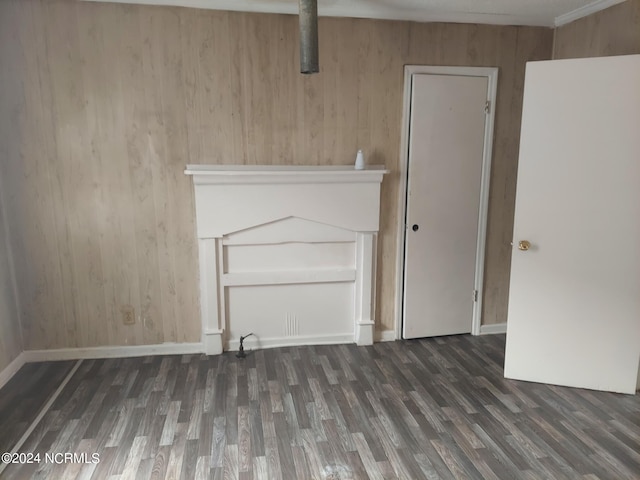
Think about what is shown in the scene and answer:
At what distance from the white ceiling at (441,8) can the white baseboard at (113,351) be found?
2.36m

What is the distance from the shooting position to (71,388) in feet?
9.51

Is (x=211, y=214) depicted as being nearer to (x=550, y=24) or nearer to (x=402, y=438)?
(x=402, y=438)

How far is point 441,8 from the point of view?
10.2ft

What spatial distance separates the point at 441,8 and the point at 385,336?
242cm

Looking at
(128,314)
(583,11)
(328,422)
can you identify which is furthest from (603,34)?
(128,314)

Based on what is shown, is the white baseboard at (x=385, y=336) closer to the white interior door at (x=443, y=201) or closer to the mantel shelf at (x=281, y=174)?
the white interior door at (x=443, y=201)

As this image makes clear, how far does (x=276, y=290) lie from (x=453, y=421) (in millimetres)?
1534

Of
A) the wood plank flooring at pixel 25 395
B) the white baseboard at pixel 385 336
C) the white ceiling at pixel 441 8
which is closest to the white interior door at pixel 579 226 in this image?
the white ceiling at pixel 441 8

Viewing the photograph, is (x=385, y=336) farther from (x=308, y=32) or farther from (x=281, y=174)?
(x=308, y=32)

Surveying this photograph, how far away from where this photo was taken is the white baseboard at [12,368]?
2943 millimetres

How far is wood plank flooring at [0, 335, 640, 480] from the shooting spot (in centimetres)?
218

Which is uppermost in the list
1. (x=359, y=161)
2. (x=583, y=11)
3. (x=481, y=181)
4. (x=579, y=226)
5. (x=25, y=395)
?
(x=583, y=11)

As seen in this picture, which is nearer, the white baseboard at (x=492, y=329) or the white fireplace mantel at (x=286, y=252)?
the white fireplace mantel at (x=286, y=252)

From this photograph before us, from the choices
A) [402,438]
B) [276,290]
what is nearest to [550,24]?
[276,290]
